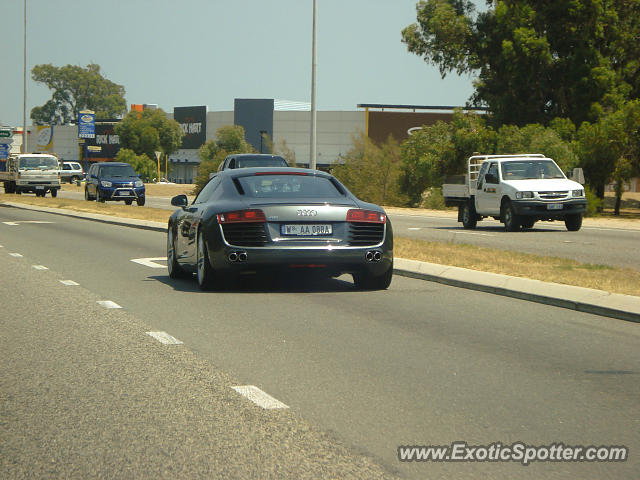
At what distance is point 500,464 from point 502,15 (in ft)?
142

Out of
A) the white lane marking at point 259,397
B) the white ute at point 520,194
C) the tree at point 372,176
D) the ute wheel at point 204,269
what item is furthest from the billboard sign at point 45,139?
the white lane marking at point 259,397

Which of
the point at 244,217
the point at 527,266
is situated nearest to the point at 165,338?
the point at 244,217

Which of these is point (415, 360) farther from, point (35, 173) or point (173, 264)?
point (35, 173)

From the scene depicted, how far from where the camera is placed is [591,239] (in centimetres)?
2416

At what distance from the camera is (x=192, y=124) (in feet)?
412

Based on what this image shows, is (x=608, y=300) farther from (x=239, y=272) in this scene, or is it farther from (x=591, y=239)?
(x=591, y=239)

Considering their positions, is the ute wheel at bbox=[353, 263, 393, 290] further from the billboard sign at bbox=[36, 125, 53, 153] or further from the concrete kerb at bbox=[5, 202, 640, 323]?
the billboard sign at bbox=[36, 125, 53, 153]

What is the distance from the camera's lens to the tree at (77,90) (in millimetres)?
179125

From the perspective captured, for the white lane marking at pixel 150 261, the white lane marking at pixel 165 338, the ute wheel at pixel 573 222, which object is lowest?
the white lane marking at pixel 150 261

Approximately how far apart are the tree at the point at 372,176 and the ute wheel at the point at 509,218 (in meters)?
22.1

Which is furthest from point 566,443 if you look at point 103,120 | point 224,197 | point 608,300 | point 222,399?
point 103,120

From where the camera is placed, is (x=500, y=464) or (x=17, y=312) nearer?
(x=500, y=464)

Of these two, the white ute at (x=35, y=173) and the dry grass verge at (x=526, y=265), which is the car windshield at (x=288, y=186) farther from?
the white ute at (x=35, y=173)

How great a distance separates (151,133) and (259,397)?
11328cm
